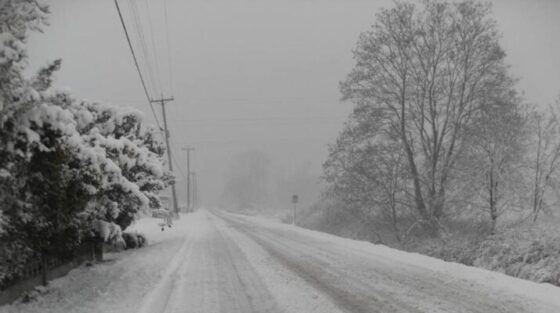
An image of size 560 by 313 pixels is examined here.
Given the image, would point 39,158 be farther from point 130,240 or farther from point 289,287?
point 130,240

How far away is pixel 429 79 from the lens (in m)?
25.2

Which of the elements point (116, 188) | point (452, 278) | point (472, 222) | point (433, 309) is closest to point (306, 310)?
point (433, 309)

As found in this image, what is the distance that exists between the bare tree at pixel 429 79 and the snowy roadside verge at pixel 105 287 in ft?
46.7

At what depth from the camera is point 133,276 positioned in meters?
11.4

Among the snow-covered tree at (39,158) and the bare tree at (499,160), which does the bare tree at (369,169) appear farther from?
the snow-covered tree at (39,158)

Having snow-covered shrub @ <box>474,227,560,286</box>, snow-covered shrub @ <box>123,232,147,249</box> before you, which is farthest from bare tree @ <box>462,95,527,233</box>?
snow-covered shrub @ <box>123,232,147,249</box>

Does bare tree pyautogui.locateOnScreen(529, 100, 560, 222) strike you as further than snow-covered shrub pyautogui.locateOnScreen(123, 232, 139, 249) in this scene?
Yes

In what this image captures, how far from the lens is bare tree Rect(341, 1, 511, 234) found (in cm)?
2359

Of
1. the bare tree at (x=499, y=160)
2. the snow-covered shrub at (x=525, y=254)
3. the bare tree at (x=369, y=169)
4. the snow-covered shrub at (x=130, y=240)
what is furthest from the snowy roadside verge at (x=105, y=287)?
the bare tree at (x=369, y=169)

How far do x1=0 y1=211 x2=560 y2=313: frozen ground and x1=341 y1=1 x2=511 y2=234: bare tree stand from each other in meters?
10.8

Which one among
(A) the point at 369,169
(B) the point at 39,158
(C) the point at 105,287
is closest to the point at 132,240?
(C) the point at 105,287

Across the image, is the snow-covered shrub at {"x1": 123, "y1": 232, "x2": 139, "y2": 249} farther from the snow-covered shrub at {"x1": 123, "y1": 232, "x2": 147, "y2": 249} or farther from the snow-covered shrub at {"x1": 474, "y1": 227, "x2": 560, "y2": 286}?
the snow-covered shrub at {"x1": 474, "y1": 227, "x2": 560, "y2": 286}

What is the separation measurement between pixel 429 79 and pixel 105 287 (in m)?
19.6

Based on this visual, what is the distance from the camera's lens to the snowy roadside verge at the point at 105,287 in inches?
329
